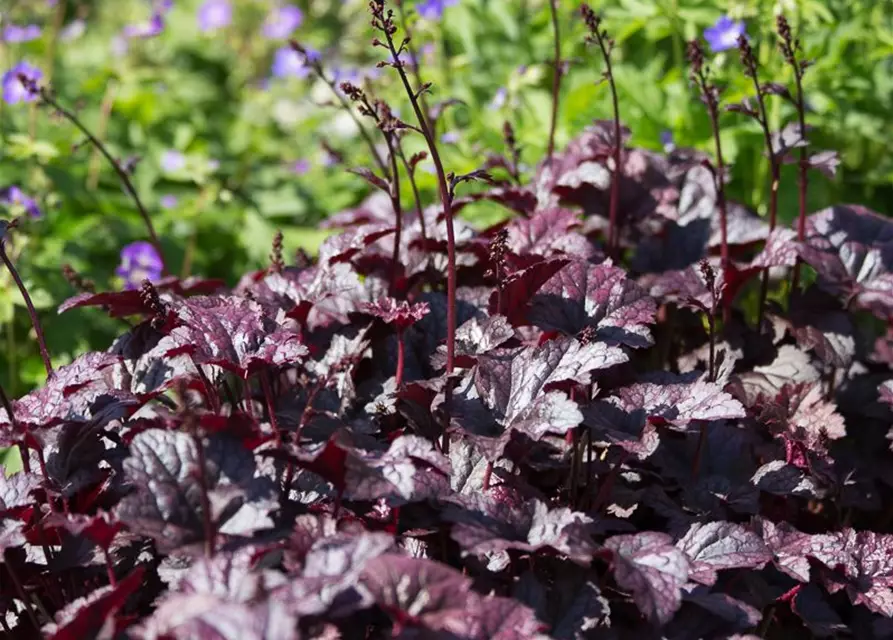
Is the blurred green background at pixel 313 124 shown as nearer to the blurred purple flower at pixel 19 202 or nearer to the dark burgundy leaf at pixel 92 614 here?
the blurred purple flower at pixel 19 202

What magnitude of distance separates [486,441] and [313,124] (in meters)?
3.43

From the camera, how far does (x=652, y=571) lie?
4.93 ft

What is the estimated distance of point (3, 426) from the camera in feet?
5.58

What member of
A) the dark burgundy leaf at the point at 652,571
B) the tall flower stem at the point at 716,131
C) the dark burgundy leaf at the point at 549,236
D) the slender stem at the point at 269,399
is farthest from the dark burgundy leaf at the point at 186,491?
the tall flower stem at the point at 716,131

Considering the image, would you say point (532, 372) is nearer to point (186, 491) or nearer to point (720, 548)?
point (720, 548)

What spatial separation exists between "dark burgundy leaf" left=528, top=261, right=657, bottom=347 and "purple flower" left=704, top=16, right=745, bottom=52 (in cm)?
132

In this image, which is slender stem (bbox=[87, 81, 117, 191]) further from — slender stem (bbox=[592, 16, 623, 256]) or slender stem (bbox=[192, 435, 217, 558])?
slender stem (bbox=[192, 435, 217, 558])

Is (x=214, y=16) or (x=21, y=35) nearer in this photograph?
(x=21, y=35)

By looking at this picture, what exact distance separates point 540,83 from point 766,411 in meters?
2.39

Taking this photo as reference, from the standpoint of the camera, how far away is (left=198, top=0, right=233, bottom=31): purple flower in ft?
18.3

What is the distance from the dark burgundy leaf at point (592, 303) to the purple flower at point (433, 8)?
1.98m

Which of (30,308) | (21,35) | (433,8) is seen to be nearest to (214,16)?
(21,35)

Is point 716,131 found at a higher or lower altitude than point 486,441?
higher

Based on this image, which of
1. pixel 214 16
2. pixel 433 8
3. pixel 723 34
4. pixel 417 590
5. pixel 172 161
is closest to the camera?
pixel 417 590
